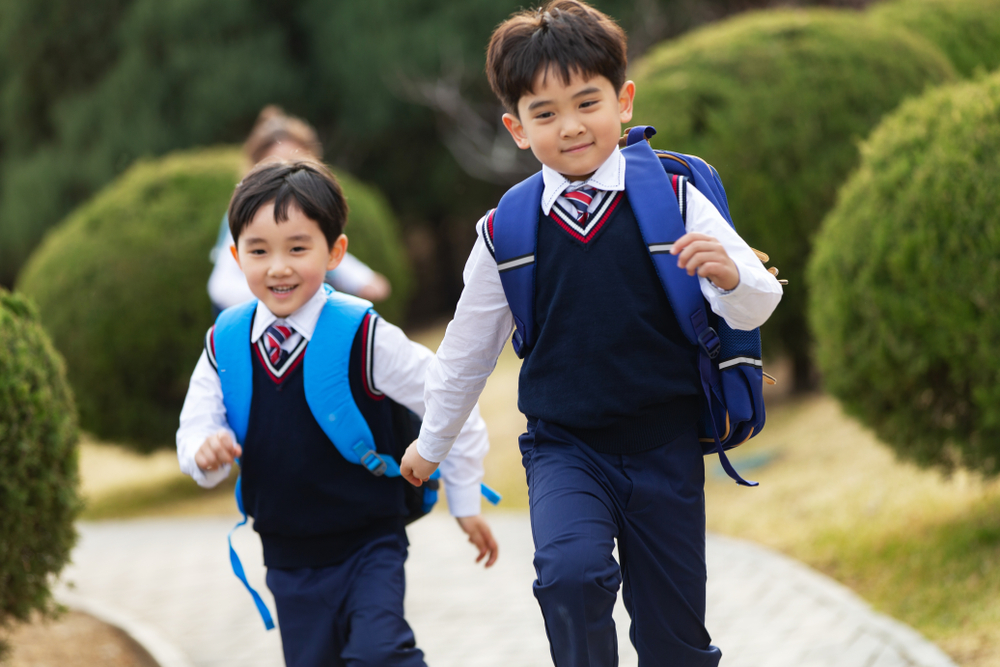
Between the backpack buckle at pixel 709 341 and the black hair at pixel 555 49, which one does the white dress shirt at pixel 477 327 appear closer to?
the backpack buckle at pixel 709 341

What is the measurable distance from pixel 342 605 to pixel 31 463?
5.64 ft

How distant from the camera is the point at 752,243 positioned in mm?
8047

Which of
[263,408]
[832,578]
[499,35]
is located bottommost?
[832,578]

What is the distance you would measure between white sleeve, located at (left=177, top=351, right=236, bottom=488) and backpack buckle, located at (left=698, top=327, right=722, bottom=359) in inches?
50.2

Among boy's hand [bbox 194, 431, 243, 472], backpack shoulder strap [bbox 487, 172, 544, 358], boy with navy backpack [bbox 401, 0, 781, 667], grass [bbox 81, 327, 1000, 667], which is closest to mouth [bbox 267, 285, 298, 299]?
Answer: boy's hand [bbox 194, 431, 243, 472]

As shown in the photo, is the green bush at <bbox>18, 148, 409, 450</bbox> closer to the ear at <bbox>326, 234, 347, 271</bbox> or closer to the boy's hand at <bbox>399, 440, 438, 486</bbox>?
the ear at <bbox>326, 234, 347, 271</bbox>

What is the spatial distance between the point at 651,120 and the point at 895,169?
334 cm

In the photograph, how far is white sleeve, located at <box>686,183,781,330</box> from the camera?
2398 millimetres

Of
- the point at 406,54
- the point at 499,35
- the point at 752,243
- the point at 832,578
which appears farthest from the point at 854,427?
the point at 406,54

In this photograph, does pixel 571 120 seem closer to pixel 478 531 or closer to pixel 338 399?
pixel 338 399

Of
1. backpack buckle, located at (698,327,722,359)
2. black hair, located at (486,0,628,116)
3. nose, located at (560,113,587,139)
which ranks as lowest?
backpack buckle, located at (698,327,722,359)

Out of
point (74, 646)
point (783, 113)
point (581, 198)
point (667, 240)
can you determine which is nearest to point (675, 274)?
point (667, 240)

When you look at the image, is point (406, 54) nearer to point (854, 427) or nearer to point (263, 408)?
point (854, 427)

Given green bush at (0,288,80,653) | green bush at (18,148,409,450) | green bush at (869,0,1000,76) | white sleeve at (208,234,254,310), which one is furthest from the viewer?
green bush at (869,0,1000,76)
